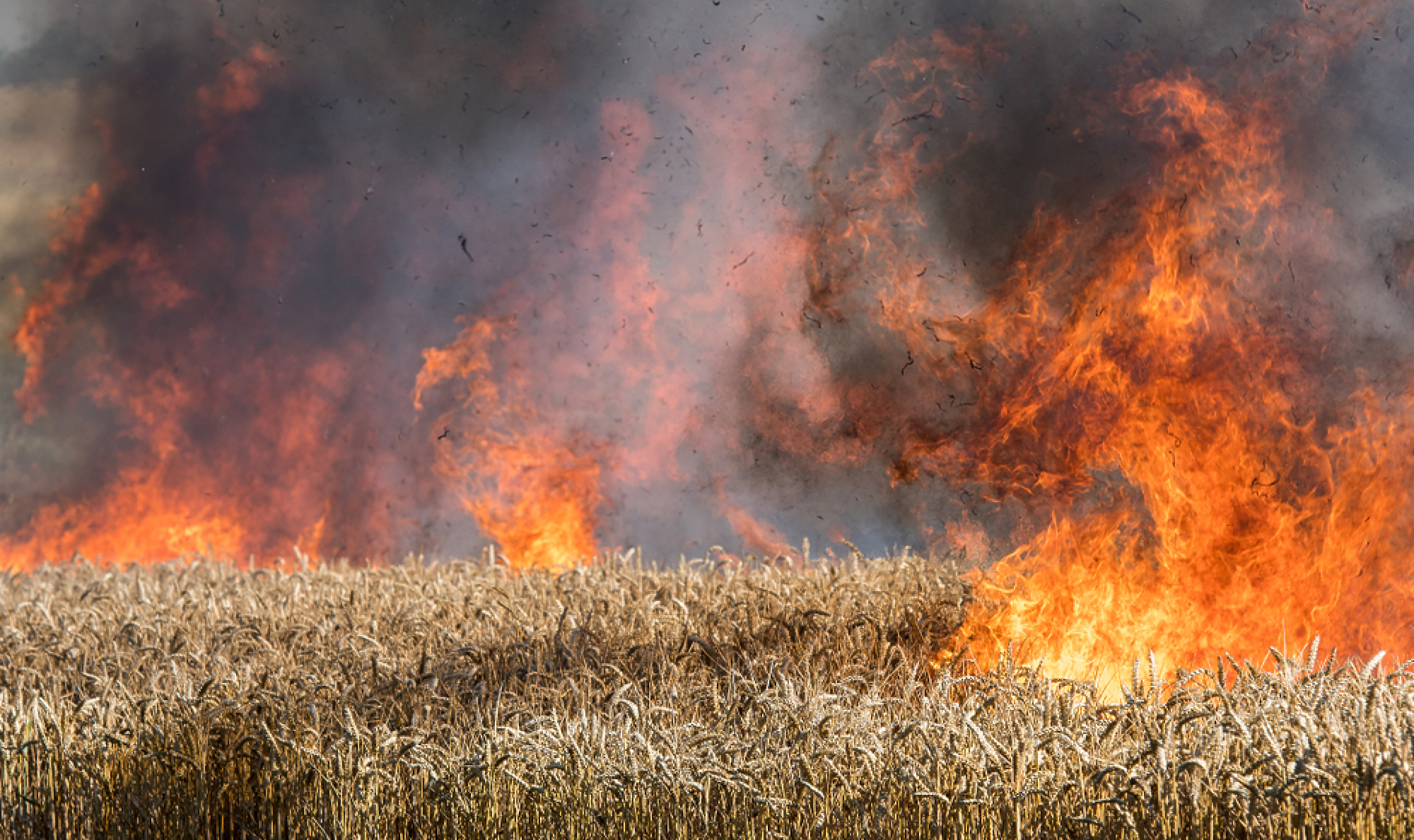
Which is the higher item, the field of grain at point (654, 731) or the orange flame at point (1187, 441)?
the orange flame at point (1187, 441)

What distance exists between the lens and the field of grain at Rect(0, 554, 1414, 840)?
3.10 meters

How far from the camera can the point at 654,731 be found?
12.1 ft

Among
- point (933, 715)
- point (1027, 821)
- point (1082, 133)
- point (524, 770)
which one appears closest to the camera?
point (1027, 821)

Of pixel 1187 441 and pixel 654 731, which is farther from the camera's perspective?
pixel 1187 441

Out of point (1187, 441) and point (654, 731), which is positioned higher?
point (1187, 441)

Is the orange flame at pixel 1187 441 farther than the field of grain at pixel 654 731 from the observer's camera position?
Yes

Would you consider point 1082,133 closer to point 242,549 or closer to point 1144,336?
point 1144,336

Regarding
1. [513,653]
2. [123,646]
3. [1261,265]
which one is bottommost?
[513,653]

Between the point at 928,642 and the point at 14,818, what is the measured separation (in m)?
4.01

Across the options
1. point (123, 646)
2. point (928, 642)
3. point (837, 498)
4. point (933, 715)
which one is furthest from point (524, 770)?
point (837, 498)

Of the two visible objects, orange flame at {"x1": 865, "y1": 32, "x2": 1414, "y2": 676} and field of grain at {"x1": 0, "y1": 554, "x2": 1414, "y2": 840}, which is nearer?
field of grain at {"x1": 0, "y1": 554, "x2": 1414, "y2": 840}

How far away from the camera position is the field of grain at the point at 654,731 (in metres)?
3.10

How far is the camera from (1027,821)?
322cm

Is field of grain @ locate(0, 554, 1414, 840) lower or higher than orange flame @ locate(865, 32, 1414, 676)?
lower
